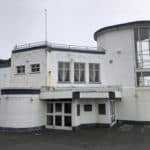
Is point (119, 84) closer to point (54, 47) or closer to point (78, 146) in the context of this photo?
point (54, 47)

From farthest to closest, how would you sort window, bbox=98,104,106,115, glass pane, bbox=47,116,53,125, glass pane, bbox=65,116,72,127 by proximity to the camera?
window, bbox=98,104,106,115
glass pane, bbox=47,116,53,125
glass pane, bbox=65,116,72,127

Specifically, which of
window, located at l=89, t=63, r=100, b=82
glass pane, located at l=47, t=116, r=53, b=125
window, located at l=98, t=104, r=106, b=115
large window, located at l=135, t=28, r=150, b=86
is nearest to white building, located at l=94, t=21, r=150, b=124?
large window, located at l=135, t=28, r=150, b=86

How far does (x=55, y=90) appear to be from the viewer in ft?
52.3

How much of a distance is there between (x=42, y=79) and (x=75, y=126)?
4770mm

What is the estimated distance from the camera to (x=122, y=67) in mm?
18875

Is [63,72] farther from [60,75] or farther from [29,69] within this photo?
[29,69]

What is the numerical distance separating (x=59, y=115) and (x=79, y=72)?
4600 mm

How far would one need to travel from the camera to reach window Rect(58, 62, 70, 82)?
18031 millimetres

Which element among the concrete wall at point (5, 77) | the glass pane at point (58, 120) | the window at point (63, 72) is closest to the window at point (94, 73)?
the window at point (63, 72)

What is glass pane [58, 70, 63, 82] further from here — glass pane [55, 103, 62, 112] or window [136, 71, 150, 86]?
window [136, 71, 150, 86]

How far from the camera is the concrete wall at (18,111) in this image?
14812 mm

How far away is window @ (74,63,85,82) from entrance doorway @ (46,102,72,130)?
3.39 m

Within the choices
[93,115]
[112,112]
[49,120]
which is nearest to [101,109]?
[93,115]

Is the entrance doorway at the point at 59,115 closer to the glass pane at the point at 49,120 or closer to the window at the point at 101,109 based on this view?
the glass pane at the point at 49,120
